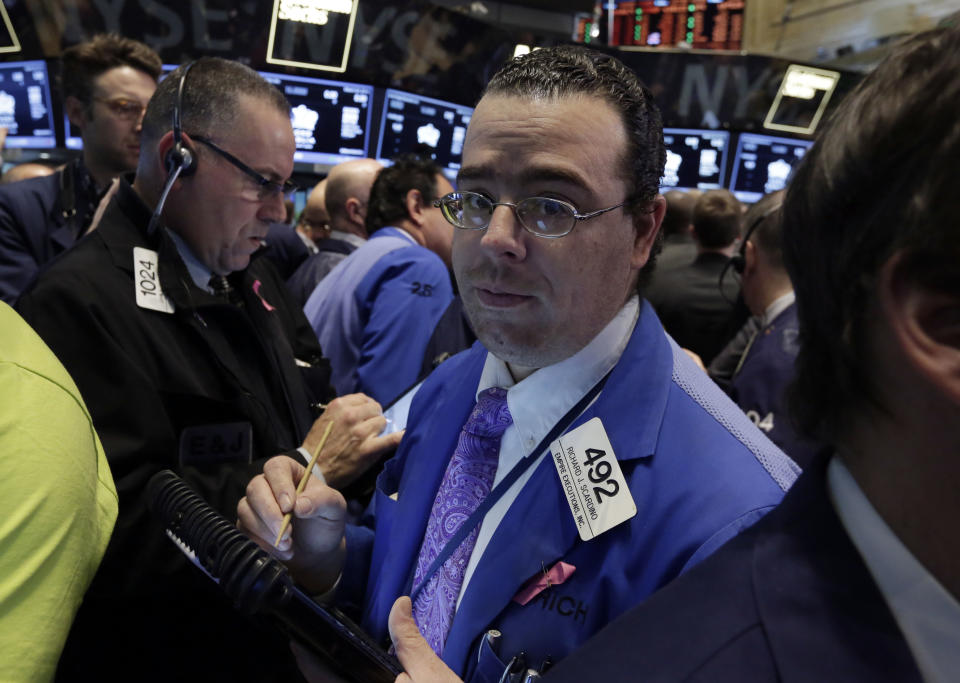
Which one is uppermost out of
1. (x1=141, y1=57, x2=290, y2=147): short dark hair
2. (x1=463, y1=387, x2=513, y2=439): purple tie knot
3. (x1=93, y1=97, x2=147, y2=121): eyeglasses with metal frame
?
(x1=141, y1=57, x2=290, y2=147): short dark hair

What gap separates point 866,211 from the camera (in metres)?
0.58

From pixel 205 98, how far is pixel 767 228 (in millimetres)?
1864

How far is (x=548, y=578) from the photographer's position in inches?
41.9

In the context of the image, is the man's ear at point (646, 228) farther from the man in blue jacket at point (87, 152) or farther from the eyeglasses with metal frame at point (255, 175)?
the man in blue jacket at point (87, 152)

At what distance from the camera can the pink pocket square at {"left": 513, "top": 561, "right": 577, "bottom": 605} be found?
106 cm

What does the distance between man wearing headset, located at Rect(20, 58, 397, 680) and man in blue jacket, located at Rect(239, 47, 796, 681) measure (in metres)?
0.30

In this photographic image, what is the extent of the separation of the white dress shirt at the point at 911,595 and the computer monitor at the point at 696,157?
7.56 metres

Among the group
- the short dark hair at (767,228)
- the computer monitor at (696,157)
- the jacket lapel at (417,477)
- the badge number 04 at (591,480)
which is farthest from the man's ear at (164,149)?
the computer monitor at (696,157)

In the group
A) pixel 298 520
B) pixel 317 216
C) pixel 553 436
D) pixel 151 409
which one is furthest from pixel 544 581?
pixel 317 216

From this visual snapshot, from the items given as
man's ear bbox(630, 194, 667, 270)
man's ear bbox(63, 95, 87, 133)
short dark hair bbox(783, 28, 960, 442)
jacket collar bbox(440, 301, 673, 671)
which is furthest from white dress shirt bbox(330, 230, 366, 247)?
short dark hair bbox(783, 28, 960, 442)

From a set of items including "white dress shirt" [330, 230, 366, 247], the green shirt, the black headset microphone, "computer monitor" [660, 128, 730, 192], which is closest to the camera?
the green shirt

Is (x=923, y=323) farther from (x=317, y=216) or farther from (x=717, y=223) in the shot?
(x=317, y=216)

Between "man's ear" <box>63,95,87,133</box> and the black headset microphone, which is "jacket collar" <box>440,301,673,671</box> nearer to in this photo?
the black headset microphone

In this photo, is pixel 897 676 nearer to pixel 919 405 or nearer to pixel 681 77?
pixel 919 405
